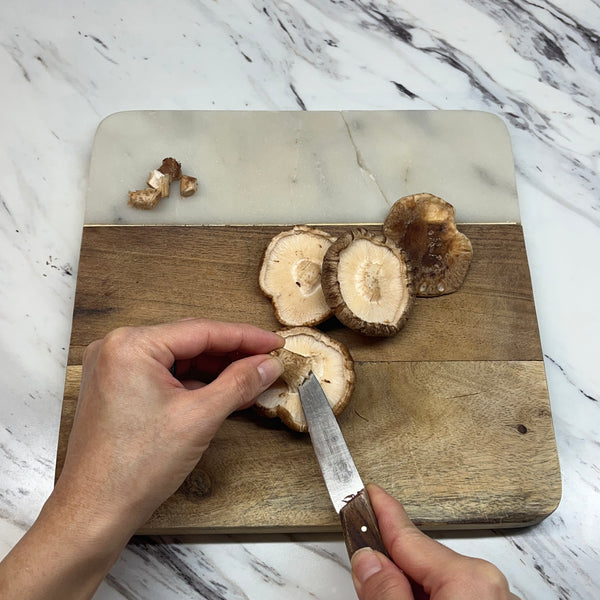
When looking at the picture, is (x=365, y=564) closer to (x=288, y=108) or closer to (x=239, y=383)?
(x=239, y=383)

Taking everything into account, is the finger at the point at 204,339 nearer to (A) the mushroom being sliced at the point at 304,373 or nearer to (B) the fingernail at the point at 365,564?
(A) the mushroom being sliced at the point at 304,373

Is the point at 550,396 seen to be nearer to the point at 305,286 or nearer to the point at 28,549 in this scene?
the point at 305,286

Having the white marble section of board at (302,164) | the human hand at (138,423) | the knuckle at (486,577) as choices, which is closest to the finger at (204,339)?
the human hand at (138,423)

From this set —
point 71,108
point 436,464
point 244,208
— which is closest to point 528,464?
point 436,464

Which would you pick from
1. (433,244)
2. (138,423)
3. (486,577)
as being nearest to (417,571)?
(486,577)

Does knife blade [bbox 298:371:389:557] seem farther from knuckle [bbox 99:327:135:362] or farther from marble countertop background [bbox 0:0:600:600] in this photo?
knuckle [bbox 99:327:135:362]
